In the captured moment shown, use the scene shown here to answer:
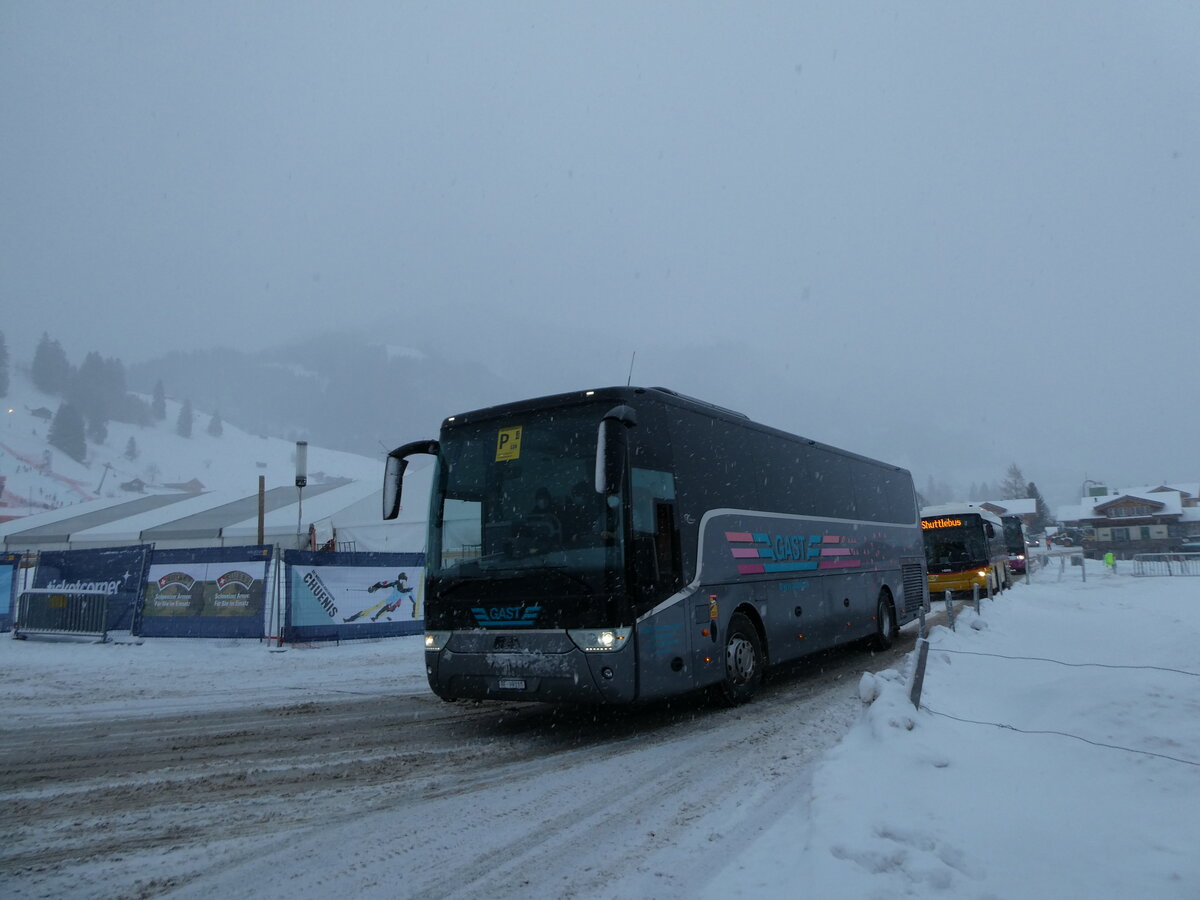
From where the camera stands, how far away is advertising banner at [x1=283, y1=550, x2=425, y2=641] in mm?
15844

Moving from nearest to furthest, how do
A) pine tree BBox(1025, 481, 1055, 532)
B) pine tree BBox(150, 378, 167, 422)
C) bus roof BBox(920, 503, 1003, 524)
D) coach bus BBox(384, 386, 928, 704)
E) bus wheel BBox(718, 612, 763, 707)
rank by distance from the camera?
coach bus BBox(384, 386, 928, 704) < bus wheel BBox(718, 612, 763, 707) < bus roof BBox(920, 503, 1003, 524) < pine tree BBox(1025, 481, 1055, 532) < pine tree BBox(150, 378, 167, 422)

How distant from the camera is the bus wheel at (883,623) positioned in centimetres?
1376

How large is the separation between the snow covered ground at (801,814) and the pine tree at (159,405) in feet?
631

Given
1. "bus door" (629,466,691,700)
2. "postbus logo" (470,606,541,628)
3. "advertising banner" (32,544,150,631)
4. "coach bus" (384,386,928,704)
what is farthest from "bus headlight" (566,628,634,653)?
"advertising banner" (32,544,150,631)

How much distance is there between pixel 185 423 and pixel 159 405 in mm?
16362

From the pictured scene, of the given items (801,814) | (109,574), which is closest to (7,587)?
(109,574)

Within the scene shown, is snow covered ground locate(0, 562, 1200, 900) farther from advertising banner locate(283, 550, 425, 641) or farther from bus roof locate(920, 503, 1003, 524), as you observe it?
bus roof locate(920, 503, 1003, 524)

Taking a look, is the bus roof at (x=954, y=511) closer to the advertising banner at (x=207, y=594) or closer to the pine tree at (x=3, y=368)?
the advertising banner at (x=207, y=594)

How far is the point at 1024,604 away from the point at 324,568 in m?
19.3

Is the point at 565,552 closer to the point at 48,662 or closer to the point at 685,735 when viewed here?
the point at 685,735

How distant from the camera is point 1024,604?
22250 mm

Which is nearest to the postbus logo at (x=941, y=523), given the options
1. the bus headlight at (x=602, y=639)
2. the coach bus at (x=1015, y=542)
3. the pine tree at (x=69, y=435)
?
the coach bus at (x=1015, y=542)

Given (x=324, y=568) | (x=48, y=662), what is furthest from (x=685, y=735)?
(x=48, y=662)

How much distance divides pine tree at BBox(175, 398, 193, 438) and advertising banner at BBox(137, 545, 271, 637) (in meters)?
171
